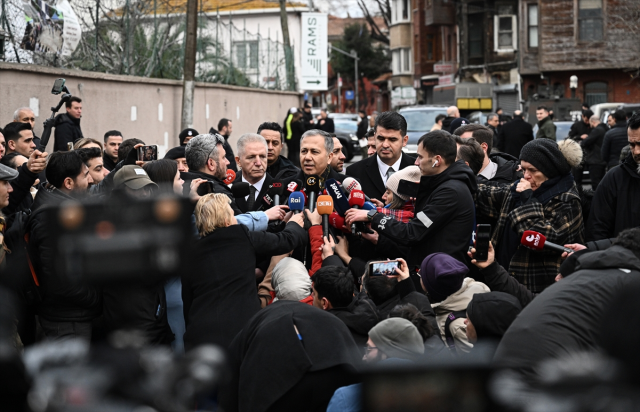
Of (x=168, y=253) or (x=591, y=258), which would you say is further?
(x=591, y=258)

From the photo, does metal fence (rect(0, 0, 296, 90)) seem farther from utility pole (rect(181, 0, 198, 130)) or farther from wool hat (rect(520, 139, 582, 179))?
wool hat (rect(520, 139, 582, 179))

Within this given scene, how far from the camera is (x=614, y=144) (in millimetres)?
13766

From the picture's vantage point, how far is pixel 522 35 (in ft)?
141

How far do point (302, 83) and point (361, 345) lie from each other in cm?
2265

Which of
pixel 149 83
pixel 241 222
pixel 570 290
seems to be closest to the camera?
pixel 570 290

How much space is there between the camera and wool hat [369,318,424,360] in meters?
3.68

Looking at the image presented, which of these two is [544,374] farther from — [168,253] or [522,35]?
[522,35]

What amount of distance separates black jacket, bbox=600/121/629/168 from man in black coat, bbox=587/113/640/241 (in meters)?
8.36

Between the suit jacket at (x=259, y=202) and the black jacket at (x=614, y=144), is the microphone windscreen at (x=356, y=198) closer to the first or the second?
the suit jacket at (x=259, y=202)

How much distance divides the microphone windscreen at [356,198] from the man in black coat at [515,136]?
1116cm

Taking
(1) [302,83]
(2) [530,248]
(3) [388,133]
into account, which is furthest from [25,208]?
(1) [302,83]

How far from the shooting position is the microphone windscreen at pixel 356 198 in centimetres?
551

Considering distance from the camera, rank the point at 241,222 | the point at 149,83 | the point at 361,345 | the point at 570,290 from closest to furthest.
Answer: the point at 570,290 < the point at 361,345 < the point at 241,222 < the point at 149,83

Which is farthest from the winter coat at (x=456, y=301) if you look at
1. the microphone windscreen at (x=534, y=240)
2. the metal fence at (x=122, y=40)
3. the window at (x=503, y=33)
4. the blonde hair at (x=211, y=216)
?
the window at (x=503, y=33)
